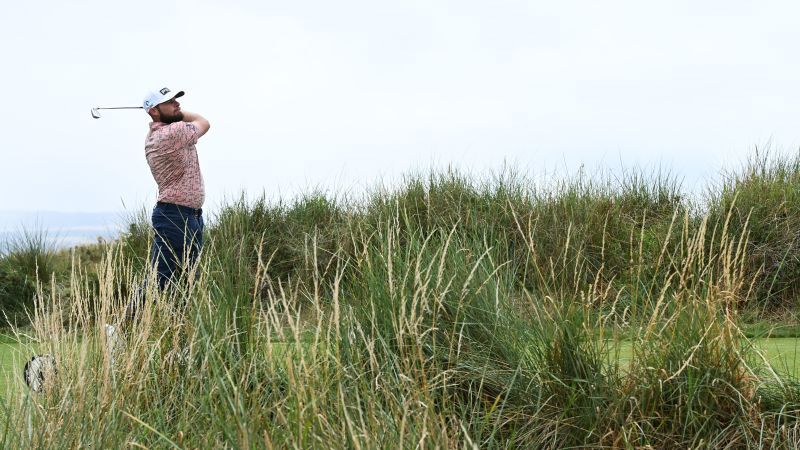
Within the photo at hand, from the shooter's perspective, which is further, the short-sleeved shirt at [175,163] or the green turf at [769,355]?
the short-sleeved shirt at [175,163]

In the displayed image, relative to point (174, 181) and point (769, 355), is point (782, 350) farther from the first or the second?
point (174, 181)

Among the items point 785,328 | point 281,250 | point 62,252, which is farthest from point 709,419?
point 62,252

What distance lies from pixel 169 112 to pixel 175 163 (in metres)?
0.46

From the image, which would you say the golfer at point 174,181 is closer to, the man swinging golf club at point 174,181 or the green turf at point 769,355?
the man swinging golf club at point 174,181

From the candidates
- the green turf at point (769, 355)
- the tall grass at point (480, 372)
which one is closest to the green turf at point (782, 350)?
the green turf at point (769, 355)

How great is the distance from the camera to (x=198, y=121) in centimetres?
597

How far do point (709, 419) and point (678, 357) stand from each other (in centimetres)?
25

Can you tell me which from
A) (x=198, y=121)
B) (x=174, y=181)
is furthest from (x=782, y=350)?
(x=198, y=121)

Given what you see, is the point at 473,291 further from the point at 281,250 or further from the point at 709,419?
the point at 281,250

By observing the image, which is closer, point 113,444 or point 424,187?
point 113,444

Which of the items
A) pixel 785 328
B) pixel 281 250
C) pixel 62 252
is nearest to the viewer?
pixel 785 328

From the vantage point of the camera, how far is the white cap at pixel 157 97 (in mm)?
5797

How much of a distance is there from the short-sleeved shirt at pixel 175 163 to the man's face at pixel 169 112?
0.16 metres

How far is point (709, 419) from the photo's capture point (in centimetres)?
307
